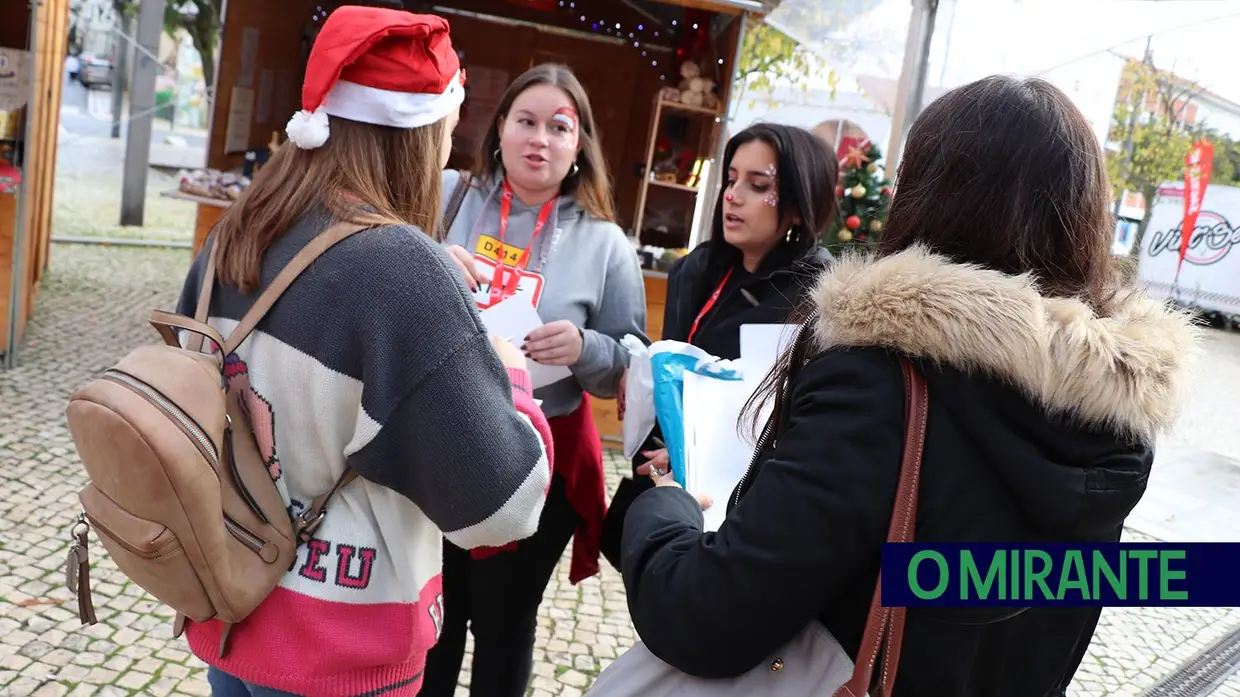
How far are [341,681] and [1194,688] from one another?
12.5ft

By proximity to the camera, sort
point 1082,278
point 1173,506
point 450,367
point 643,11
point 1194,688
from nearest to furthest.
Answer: point 1082,278, point 450,367, point 1194,688, point 1173,506, point 643,11

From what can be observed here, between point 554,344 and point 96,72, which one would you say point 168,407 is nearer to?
point 554,344

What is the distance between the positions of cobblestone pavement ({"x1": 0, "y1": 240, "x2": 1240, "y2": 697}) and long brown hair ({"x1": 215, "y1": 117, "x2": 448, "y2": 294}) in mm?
2001

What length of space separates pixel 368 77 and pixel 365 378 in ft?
1.46

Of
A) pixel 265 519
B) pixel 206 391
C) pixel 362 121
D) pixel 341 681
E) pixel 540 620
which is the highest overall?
pixel 362 121

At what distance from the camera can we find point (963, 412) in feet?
3.26

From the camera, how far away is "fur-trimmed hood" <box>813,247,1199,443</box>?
98 centimetres

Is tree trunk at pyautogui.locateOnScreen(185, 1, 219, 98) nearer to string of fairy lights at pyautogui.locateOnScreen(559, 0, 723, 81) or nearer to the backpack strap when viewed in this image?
string of fairy lights at pyautogui.locateOnScreen(559, 0, 723, 81)

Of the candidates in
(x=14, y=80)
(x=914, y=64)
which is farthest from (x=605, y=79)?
(x=14, y=80)

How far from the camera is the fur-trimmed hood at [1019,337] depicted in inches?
38.4

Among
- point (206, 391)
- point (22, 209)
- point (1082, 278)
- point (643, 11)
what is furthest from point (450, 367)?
point (643, 11)

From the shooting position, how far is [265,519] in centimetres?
129

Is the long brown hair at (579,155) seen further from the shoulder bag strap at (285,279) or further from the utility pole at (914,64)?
the utility pole at (914,64)

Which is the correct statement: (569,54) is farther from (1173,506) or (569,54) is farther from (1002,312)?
(1002,312)
